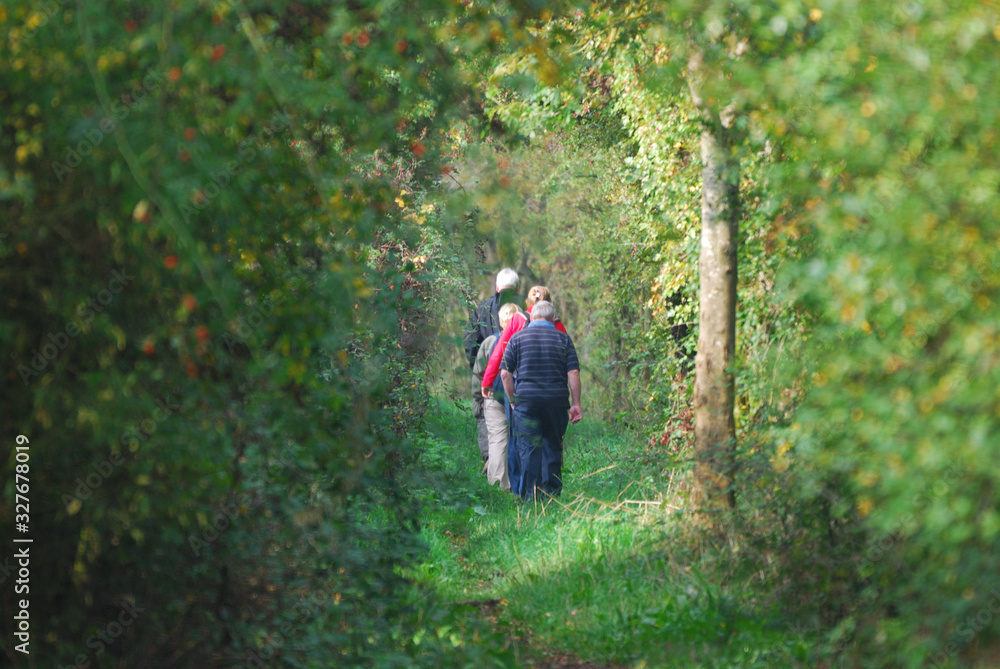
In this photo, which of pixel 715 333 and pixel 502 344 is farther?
pixel 502 344

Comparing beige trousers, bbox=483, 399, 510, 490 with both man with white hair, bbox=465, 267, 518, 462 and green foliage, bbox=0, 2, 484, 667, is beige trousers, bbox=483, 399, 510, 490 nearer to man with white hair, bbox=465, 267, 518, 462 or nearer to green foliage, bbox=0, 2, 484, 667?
man with white hair, bbox=465, 267, 518, 462

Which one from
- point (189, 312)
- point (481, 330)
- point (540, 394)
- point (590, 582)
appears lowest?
point (590, 582)

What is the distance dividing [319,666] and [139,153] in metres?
2.21

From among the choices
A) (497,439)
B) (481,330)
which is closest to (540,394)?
(497,439)

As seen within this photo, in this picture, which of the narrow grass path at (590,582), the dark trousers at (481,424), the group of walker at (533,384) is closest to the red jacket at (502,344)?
the group of walker at (533,384)

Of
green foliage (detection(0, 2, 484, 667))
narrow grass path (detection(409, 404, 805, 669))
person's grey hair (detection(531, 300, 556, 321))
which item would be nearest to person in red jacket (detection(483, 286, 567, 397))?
person's grey hair (detection(531, 300, 556, 321))

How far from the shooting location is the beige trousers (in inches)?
404

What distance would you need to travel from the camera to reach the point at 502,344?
32.2 ft

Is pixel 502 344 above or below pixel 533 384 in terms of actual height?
above

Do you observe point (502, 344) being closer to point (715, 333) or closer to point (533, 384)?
point (533, 384)

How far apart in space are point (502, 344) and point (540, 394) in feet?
2.80

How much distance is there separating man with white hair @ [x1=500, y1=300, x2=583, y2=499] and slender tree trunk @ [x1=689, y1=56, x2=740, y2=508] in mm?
3002

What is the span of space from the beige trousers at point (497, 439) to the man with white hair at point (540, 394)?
710mm

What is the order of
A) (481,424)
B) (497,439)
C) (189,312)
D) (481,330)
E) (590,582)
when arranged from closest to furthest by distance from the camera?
1. (189,312)
2. (590,582)
3. (497,439)
4. (481,330)
5. (481,424)
